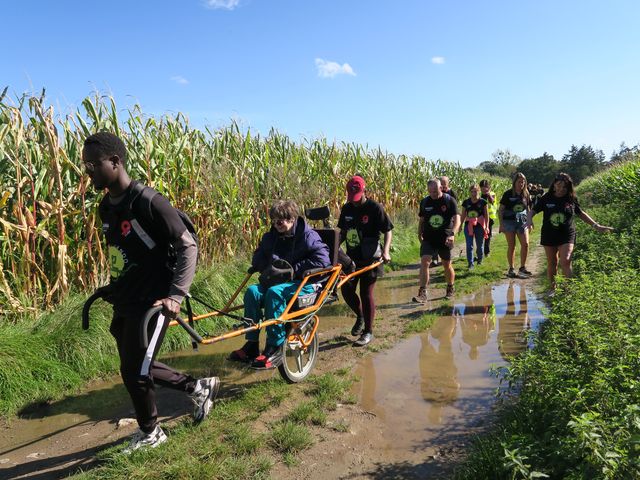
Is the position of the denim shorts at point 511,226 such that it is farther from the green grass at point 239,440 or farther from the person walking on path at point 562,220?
the green grass at point 239,440

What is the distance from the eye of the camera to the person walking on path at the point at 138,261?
308cm

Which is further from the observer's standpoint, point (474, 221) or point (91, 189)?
point (474, 221)

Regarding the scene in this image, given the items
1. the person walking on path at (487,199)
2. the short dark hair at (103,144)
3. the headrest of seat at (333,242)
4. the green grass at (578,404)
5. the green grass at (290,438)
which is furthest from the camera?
the person walking on path at (487,199)

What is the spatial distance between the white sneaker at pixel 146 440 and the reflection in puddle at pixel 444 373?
176 centimetres

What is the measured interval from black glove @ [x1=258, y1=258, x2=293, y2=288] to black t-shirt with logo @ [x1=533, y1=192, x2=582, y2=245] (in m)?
4.67

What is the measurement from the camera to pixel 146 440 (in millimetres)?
3361

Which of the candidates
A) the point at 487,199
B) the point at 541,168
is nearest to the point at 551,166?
the point at 541,168

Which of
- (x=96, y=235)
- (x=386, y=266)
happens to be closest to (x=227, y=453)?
(x=96, y=235)

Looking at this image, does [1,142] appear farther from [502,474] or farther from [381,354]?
[502,474]

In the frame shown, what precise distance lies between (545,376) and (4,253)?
574 centimetres

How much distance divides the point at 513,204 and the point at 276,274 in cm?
668

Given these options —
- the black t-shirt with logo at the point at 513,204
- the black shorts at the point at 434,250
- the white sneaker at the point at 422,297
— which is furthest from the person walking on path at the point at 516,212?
the white sneaker at the point at 422,297

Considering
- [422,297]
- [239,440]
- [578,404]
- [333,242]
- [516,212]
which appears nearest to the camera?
[578,404]

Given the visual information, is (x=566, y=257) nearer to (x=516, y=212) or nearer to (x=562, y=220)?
(x=562, y=220)
